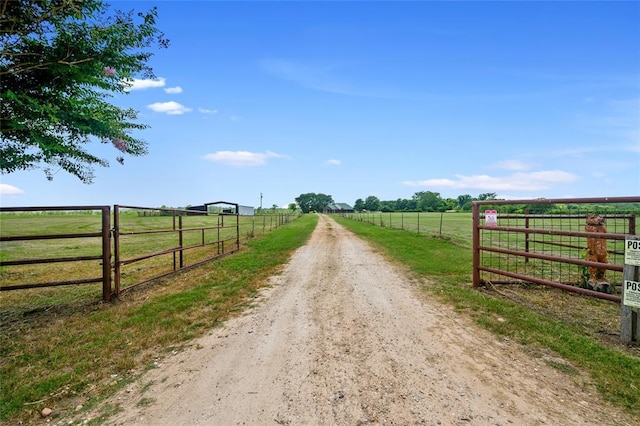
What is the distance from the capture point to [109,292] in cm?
553

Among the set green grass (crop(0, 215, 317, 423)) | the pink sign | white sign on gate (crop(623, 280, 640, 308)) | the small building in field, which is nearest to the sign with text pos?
white sign on gate (crop(623, 280, 640, 308))

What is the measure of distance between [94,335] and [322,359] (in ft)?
9.76

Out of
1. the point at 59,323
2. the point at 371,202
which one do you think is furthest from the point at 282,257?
the point at 371,202

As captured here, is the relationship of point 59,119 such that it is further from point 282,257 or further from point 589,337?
point 589,337

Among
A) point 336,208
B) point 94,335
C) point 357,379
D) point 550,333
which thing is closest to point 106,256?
point 94,335

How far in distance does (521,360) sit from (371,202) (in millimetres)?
129719

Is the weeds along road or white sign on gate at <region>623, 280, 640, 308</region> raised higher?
white sign on gate at <region>623, 280, 640, 308</region>

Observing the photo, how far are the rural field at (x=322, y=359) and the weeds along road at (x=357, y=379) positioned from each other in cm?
1

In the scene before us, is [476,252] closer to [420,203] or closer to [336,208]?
[420,203]

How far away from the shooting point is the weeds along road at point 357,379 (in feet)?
7.84

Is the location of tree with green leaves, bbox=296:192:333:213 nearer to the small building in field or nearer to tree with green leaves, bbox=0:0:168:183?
the small building in field

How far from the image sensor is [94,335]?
4012mm

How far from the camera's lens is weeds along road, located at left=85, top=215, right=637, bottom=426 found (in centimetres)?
239

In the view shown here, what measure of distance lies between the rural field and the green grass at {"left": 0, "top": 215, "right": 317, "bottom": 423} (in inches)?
0.8
